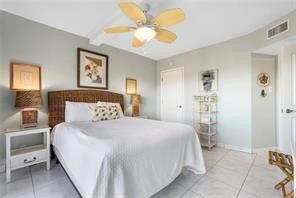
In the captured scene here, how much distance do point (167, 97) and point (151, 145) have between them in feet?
10.9

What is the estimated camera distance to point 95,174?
1224mm

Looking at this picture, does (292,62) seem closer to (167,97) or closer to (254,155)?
(254,155)

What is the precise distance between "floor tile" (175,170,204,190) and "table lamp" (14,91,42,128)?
7.84ft

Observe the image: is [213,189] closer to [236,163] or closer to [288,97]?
[236,163]

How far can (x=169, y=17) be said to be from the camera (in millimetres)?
1791

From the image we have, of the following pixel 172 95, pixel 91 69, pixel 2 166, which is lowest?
pixel 2 166

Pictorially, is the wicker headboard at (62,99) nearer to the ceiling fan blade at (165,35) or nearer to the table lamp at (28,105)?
the table lamp at (28,105)

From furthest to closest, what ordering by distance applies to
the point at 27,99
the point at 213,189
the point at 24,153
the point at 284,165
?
the point at 27,99, the point at 24,153, the point at 213,189, the point at 284,165

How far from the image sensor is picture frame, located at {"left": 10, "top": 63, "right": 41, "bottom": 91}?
2387mm

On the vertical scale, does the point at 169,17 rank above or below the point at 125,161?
above

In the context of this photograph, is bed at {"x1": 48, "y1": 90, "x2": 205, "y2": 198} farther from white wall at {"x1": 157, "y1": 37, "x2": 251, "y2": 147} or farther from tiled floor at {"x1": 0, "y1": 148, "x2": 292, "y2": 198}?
white wall at {"x1": 157, "y1": 37, "x2": 251, "y2": 147}

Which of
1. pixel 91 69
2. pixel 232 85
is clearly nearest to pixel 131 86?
pixel 91 69

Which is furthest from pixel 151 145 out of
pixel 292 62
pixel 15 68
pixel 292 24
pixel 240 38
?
pixel 240 38

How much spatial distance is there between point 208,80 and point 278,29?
62.8 inches
